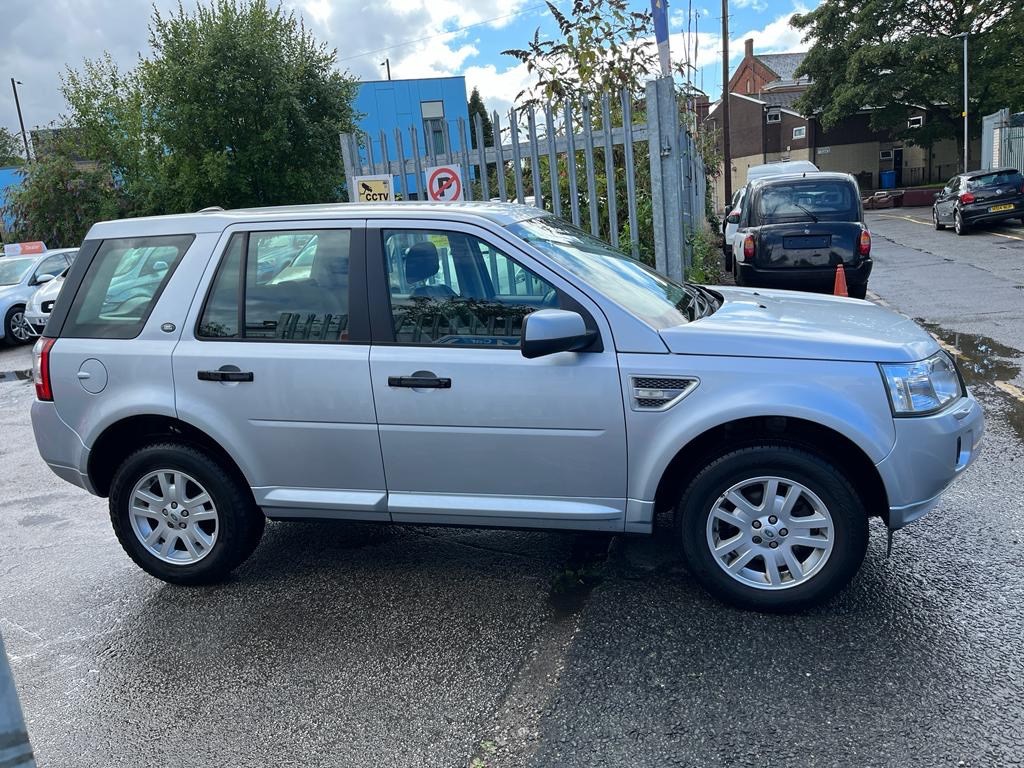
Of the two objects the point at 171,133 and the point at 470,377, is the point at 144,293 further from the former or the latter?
the point at 171,133

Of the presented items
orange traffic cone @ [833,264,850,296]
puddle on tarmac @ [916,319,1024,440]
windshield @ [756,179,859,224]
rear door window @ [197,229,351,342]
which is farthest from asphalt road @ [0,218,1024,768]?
windshield @ [756,179,859,224]

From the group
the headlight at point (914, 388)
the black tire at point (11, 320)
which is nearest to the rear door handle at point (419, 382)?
the headlight at point (914, 388)

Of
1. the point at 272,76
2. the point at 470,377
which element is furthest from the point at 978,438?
the point at 272,76

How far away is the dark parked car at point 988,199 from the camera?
2075 cm

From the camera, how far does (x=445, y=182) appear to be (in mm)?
8969

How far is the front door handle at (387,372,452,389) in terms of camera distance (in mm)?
3811

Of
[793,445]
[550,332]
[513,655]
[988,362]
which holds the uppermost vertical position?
[550,332]

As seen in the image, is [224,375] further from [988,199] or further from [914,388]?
[988,199]

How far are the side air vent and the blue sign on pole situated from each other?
20.8 feet

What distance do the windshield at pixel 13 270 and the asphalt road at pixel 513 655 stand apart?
1236 cm

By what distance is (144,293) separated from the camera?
4336 millimetres

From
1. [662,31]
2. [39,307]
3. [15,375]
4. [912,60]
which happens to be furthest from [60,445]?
[912,60]

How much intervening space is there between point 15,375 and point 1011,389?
40.7ft

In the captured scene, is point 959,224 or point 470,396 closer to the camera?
point 470,396
